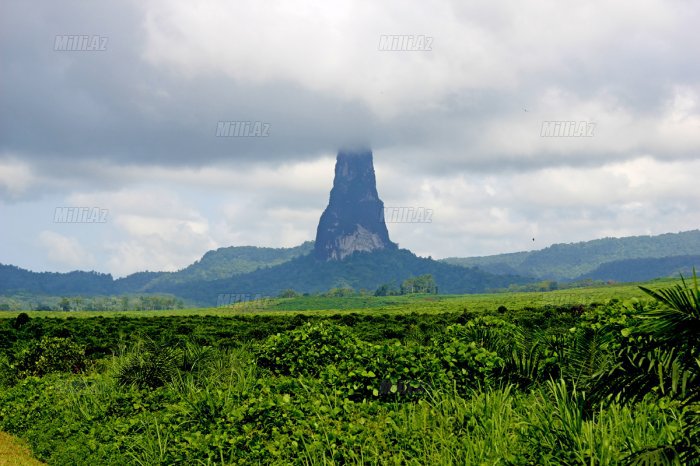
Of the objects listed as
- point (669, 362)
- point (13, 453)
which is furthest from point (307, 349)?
point (669, 362)

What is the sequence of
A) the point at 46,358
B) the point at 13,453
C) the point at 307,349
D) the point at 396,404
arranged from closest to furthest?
1. the point at 396,404
2. the point at 13,453
3. the point at 307,349
4. the point at 46,358

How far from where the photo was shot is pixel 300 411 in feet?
35.3

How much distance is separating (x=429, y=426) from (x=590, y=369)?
2.83 metres

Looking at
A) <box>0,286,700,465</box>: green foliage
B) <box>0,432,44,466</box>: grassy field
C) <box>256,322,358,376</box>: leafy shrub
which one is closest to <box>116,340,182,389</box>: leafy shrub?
<box>0,286,700,465</box>: green foliage

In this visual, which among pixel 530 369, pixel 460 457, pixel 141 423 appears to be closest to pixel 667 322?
pixel 460 457

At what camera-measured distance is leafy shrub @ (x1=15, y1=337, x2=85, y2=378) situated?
25031 mm

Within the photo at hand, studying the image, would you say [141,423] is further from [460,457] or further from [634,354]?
[634,354]

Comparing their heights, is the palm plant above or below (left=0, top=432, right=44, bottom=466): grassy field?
above

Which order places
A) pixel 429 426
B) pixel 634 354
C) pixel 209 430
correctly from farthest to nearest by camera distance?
pixel 209 430 → pixel 429 426 → pixel 634 354

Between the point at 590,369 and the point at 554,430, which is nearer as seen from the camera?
the point at 554,430

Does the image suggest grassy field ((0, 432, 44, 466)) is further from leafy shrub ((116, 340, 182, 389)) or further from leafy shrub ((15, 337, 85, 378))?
leafy shrub ((15, 337, 85, 378))

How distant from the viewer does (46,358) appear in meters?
25.3

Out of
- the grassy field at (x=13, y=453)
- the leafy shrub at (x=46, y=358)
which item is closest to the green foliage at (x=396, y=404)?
the grassy field at (x=13, y=453)

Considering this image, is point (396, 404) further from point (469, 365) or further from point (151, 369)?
point (151, 369)
